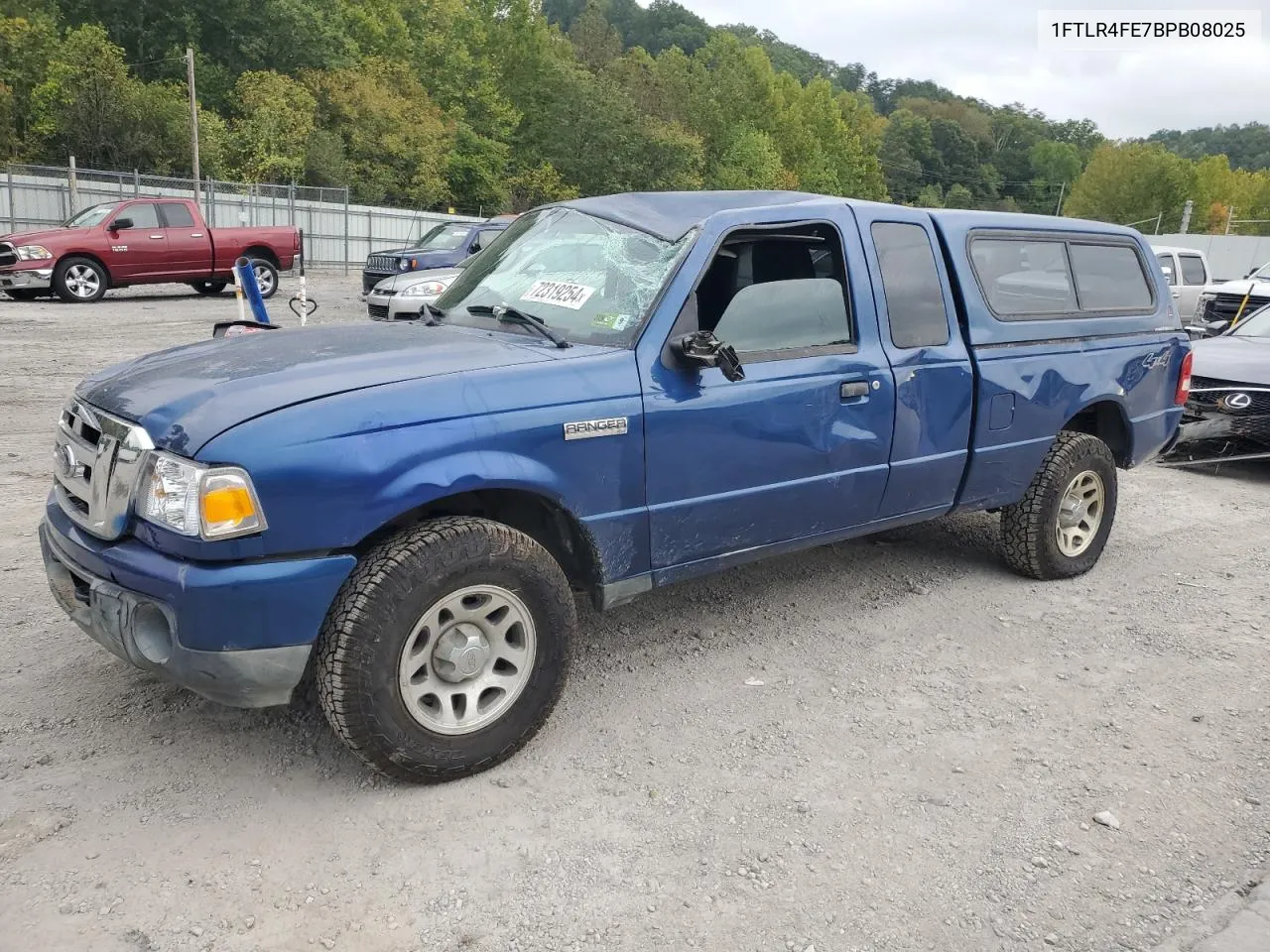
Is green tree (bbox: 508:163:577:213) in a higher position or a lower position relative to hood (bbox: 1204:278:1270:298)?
higher

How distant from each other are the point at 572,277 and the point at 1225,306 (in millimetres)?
14478

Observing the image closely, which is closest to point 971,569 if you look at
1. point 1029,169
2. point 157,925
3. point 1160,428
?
point 1160,428

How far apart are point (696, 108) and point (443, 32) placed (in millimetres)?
22448

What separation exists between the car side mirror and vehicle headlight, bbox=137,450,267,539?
4.98 feet

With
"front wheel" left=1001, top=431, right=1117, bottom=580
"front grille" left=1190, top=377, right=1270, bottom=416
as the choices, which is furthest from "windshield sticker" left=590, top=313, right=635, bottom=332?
"front grille" left=1190, top=377, right=1270, bottom=416

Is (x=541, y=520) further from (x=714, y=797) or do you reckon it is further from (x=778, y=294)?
(x=778, y=294)

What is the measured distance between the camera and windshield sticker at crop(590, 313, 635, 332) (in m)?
3.64

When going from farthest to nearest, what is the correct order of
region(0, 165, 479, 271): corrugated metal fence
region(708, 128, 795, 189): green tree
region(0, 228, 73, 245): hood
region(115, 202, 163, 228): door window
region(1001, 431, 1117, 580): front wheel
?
region(708, 128, 795, 189): green tree, region(0, 165, 479, 271): corrugated metal fence, region(115, 202, 163, 228): door window, region(0, 228, 73, 245): hood, region(1001, 431, 1117, 580): front wheel

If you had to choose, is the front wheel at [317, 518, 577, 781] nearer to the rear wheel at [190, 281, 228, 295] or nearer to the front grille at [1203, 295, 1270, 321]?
the front grille at [1203, 295, 1270, 321]

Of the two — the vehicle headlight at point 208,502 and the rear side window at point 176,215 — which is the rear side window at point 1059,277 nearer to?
the vehicle headlight at point 208,502

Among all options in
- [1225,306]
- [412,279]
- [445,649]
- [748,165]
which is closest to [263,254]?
[412,279]

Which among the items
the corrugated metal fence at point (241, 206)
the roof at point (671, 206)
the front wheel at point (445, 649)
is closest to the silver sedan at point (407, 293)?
the roof at point (671, 206)

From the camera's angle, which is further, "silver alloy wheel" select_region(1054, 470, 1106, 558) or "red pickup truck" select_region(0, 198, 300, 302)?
"red pickup truck" select_region(0, 198, 300, 302)

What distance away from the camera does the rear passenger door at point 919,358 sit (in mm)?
4293
